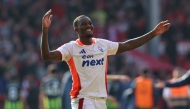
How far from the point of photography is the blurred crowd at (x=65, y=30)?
20297 mm

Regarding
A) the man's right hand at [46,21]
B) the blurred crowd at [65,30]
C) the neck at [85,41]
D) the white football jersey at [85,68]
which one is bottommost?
the white football jersey at [85,68]

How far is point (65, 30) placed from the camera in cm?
2292

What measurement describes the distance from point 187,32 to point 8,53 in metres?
7.96

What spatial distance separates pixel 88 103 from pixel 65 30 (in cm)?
1531

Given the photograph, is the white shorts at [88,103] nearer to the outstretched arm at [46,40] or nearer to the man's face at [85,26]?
the outstretched arm at [46,40]

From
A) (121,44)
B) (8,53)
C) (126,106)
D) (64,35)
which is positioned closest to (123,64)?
(64,35)

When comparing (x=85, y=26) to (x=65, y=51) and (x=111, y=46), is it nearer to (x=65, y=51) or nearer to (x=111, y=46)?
(x=65, y=51)

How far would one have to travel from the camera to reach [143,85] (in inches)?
608

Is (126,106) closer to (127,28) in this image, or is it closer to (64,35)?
(64,35)

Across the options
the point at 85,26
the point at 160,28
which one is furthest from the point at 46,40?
the point at 160,28

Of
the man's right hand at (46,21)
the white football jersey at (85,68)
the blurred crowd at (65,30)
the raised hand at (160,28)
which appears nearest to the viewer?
the man's right hand at (46,21)

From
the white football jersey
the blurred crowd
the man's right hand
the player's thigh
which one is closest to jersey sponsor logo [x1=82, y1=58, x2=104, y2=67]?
the white football jersey

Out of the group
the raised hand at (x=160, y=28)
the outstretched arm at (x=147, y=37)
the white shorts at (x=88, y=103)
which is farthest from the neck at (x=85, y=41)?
the raised hand at (x=160, y=28)

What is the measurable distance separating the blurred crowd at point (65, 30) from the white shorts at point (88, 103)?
877 centimetres
